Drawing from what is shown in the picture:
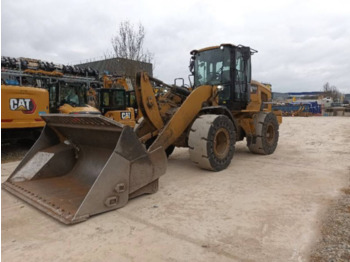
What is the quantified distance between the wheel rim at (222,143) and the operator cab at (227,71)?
101 centimetres

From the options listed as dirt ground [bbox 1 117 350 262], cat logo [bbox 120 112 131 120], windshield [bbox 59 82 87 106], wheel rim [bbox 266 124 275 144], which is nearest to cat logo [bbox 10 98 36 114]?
windshield [bbox 59 82 87 106]

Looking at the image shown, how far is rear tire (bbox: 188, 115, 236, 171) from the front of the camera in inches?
208

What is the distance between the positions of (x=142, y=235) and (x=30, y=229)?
1214mm

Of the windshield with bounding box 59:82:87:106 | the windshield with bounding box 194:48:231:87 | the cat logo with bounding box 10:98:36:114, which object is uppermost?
the windshield with bounding box 194:48:231:87

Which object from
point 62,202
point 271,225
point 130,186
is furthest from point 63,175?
point 271,225

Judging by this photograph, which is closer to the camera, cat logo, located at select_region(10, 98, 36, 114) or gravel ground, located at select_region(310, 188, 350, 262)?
gravel ground, located at select_region(310, 188, 350, 262)

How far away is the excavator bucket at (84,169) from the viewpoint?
11.3ft

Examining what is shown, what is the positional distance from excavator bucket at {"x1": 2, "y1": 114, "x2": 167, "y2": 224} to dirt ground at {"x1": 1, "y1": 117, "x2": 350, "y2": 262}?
0.16 meters

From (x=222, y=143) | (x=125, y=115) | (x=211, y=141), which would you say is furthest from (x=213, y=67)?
(x=125, y=115)

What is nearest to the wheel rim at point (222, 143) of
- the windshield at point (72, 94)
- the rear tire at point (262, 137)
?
the rear tire at point (262, 137)

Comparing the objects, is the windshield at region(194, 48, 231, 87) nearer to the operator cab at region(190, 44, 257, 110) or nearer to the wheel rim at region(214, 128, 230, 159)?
the operator cab at region(190, 44, 257, 110)

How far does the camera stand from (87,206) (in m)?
3.29

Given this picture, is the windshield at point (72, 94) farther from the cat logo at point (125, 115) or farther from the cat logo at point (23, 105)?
the cat logo at point (23, 105)

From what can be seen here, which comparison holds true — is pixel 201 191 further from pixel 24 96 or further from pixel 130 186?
pixel 24 96
